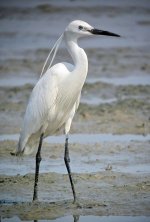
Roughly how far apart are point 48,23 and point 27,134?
52.2ft

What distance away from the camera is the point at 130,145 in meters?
11.1

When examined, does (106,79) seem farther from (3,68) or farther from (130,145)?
(130,145)

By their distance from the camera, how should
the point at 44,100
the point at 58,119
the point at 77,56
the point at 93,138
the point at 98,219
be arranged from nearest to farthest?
the point at 98,219, the point at 77,56, the point at 44,100, the point at 58,119, the point at 93,138

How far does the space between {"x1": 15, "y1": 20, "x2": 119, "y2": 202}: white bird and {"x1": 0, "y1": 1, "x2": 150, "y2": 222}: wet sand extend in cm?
44

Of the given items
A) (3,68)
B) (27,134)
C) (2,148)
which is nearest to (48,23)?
(3,68)

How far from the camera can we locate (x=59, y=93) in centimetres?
880

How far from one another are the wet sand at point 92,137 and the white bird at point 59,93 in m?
0.44

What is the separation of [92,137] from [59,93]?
3.06 meters

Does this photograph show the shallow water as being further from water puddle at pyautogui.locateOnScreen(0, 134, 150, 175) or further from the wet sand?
water puddle at pyautogui.locateOnScreen(0, 134, 150, 175)

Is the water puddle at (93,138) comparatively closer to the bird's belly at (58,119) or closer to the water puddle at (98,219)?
the bird's belly at (58,119)

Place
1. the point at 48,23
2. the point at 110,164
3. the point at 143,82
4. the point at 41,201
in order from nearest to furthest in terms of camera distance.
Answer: the point at 41,201 → the point at 110,164 → the point at 143,82 → the point at 48,23

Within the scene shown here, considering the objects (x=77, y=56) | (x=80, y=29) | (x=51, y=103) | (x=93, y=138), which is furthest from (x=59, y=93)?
(x=93, y=138)

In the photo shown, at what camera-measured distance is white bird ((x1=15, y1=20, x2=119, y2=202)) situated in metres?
8.59

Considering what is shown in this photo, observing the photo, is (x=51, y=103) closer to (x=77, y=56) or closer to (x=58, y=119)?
(x=58, y=119)
